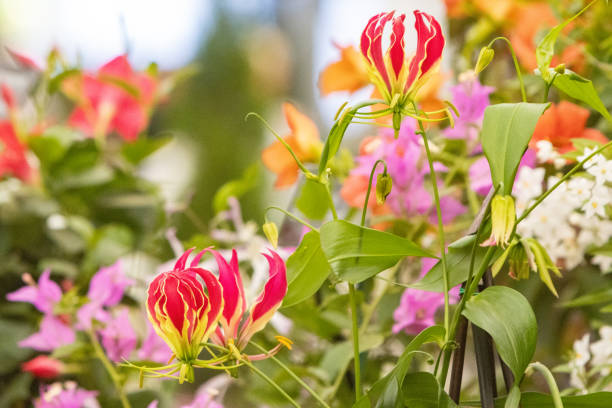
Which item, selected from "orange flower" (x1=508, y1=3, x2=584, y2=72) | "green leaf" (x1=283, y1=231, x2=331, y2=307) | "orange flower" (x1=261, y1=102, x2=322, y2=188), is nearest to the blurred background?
"orange flower" (x1=508, y1=3, x2=584, y2=72)

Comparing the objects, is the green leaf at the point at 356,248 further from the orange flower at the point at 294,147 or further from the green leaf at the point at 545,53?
the orange flower at the point at 294,147

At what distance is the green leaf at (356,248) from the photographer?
34cm

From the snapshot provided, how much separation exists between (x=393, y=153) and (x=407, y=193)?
0.04m

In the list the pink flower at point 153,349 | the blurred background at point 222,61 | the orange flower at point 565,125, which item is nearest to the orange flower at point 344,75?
the orange flower at point 565,125

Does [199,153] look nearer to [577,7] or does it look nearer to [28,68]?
[28,68]

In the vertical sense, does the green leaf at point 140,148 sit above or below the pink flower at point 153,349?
above

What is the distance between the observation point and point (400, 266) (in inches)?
24.8

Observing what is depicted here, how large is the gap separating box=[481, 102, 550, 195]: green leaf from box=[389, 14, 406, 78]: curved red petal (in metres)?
0.06

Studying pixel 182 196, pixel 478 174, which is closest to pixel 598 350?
pixel 478 174

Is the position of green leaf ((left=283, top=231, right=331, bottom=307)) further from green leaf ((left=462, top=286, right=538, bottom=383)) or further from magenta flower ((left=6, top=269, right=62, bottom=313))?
magenta flower ((left=6, top=269, right=62, bottom=313))

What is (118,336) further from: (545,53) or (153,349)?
(545,53)

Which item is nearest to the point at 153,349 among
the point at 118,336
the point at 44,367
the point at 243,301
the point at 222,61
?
the point at 118,336

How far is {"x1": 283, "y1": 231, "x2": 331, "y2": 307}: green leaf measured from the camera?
1.21ft

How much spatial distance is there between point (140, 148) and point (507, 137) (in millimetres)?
678
